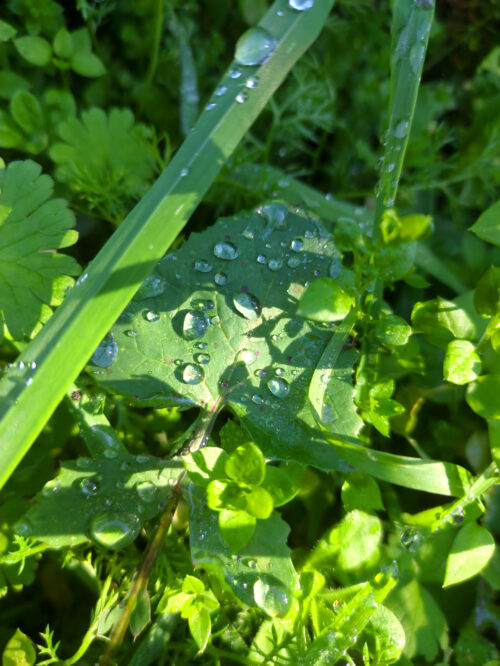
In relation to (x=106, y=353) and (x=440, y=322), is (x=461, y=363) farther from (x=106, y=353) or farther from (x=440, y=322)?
(x=106, y=353)

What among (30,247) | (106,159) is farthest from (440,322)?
(106,159)

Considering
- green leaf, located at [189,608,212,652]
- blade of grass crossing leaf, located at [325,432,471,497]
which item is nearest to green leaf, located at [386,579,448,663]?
blade of grass crossing leaf, located at [325,432,471,497]

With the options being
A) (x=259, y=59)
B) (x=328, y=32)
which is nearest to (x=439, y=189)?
(x=328, y=32)

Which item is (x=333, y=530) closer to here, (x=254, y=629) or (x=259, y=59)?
(x=254, y=629)

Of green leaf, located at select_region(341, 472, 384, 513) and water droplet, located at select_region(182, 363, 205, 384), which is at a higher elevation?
water droplet, located at select_region(182, 363, 205, 384)

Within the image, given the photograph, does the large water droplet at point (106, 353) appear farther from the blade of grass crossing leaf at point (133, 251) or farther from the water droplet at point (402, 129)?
the water droplet at point (402, 129)

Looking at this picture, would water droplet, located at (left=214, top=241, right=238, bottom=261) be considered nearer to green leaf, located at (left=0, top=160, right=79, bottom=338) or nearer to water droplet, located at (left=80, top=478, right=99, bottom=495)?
green leaf, located at (left=0, top=160, right=79, bottom=338)
